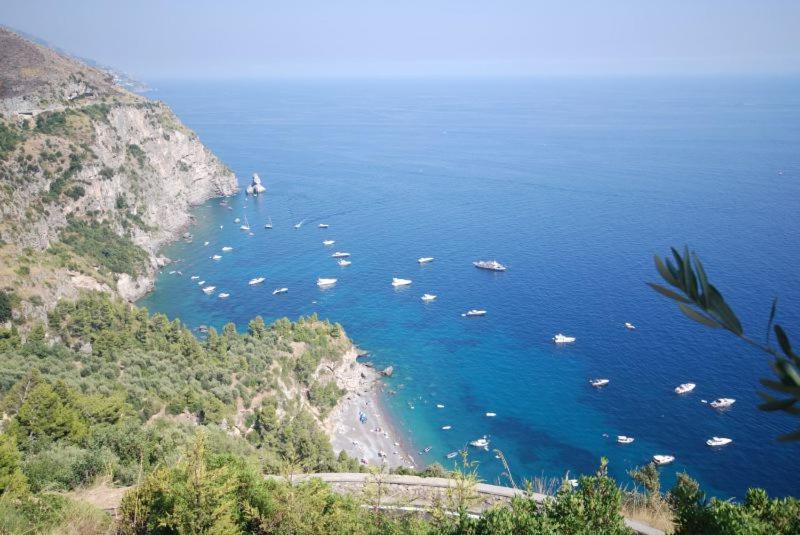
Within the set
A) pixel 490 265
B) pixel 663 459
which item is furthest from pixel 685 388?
pixel 490 265

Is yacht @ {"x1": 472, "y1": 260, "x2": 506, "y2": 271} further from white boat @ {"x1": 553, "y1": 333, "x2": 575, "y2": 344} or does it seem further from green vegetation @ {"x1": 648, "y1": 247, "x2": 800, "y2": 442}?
green vegetation @ {"x1": 648, "y1": 247, "x2": 800, "y2": 442}

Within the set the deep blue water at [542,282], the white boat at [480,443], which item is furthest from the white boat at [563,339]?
the white boat at [480,443]

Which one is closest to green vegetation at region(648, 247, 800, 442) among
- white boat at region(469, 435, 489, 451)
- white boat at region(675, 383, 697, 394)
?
white boat at region(469, 435, 489, 451)

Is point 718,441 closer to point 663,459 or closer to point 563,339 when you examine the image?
point 663,459

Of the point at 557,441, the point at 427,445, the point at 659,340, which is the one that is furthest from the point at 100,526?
the point at 659,340

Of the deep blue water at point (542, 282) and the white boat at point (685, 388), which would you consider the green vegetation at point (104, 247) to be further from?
the white boat at point (685, 388)

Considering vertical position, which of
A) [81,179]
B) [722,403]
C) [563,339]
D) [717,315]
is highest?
[717,315]

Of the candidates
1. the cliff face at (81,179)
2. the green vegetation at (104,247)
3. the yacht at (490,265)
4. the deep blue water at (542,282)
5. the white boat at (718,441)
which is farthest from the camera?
the yacht at (490,265)
